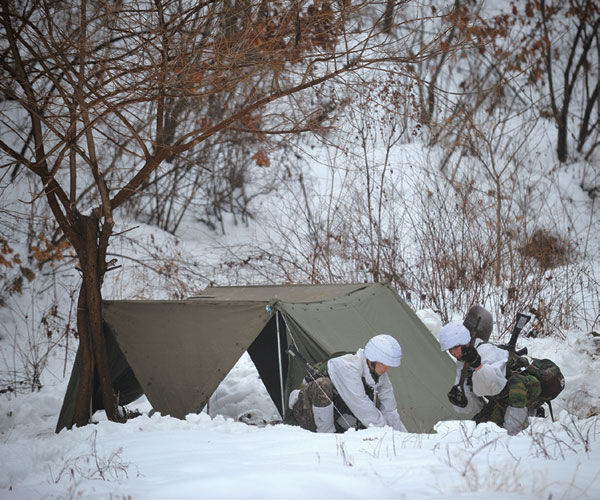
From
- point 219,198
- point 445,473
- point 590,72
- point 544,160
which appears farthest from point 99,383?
point 590,72

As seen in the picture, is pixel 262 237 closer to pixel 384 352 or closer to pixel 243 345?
pixel 243 345

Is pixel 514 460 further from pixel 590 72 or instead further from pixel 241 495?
pixel 590 72

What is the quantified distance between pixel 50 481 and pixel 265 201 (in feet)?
37.0

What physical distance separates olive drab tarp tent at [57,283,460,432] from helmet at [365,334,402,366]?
62cm

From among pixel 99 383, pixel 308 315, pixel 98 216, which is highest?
pixel 98 216

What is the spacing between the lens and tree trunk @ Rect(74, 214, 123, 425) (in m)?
5.33

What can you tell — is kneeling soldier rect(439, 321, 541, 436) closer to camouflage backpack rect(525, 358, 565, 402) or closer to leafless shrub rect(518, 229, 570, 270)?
camouflage backpack rect(525, 358, 565, 402)

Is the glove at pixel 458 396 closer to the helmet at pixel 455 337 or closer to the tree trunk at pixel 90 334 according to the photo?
the helmet at pixel 455 337

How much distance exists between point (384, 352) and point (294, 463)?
130 centimetres

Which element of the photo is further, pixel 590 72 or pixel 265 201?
→ pixel 590 72

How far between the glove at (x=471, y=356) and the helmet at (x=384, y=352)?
17.6 inches

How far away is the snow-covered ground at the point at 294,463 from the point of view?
9.00 ft

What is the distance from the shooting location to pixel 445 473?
292 centimetres

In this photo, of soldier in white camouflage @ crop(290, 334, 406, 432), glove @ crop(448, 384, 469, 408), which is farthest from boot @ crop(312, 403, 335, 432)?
glove @ crop(448, 384, 469, 408)
